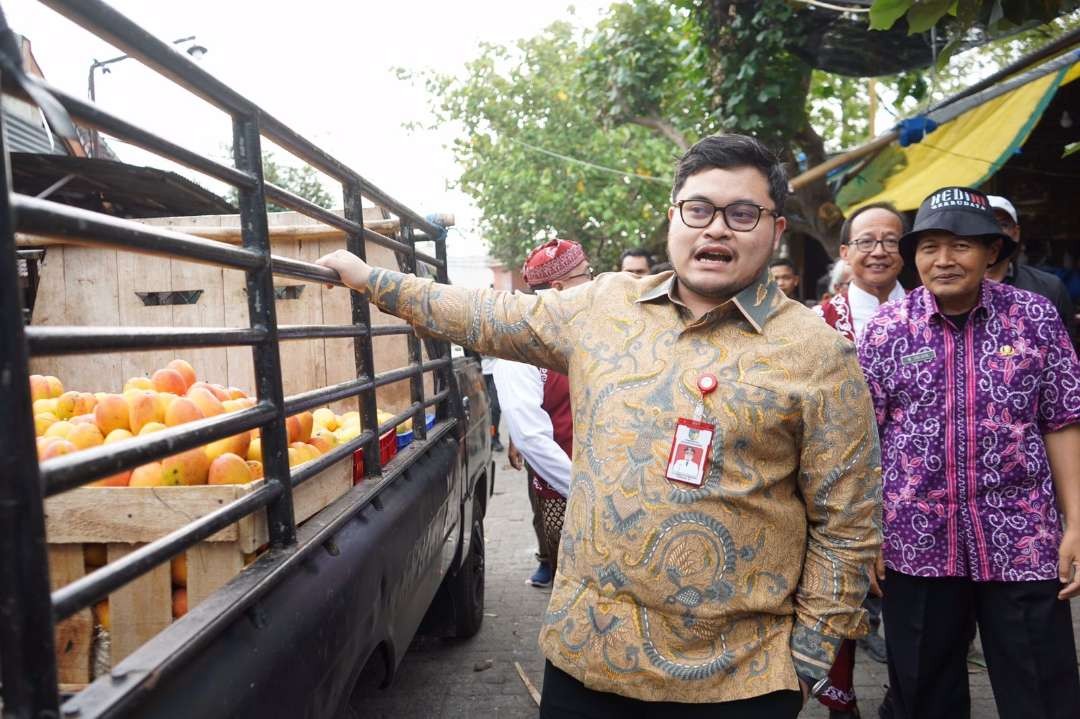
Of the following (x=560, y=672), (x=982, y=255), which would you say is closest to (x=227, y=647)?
(x=560, y=672)

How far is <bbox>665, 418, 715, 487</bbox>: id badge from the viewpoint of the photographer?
181 cm

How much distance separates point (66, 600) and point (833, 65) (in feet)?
25.7

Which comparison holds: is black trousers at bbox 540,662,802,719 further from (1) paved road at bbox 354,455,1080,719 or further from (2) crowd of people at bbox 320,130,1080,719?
(1) paved road at bbox 354,455,1080,719

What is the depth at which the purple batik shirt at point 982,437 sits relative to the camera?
2582 millimetres

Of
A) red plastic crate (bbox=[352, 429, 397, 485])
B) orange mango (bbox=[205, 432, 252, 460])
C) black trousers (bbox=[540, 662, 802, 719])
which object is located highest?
orange mango (bbox=[205, 432, 252, 460])

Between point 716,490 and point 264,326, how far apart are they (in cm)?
102

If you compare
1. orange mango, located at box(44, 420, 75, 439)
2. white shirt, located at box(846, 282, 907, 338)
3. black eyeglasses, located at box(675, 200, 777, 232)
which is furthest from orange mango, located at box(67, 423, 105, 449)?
white shirt, located at box(846, 282, 907, 338)

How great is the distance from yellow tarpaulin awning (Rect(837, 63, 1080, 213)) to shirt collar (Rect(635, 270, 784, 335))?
4.85 meters

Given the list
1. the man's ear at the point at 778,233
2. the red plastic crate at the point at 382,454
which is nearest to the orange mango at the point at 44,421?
the red plastic crate at the point at 382,454

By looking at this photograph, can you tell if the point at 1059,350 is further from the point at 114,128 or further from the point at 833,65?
the point at 833,65

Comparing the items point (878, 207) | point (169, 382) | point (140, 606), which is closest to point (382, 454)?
point (169, 382)

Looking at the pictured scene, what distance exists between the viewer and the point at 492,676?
4.09 m

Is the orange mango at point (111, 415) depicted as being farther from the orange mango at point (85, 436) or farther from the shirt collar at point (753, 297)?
the shirt collar at point (753, 297)

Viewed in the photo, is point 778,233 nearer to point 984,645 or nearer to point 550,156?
point 984,645
